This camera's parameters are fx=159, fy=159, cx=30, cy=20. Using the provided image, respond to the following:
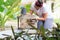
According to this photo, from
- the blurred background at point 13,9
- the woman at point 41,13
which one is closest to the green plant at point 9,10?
the blurred background at point 13,9

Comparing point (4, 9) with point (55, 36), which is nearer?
point (55, 36)

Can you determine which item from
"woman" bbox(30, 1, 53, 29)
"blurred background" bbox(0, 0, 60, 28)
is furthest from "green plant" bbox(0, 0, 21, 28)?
"woman" bbox(30, 1, 53, 29)

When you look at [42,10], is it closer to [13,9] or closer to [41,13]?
[41,13]

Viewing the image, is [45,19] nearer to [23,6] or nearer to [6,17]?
[23,6]

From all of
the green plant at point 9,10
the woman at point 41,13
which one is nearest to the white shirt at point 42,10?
the woman at point 41,13

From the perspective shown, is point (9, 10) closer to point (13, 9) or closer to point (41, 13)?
point (13, 9)

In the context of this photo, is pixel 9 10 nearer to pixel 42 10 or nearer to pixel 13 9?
pixel 13 9

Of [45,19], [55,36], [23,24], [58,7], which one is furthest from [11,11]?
[55,36]

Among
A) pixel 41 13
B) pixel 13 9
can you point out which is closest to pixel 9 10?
pixel 13 9

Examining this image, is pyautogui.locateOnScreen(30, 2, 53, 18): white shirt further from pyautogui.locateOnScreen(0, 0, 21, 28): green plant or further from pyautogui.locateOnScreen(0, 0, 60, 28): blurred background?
pyautogui.locateOnScreen(0, 0, 21, 28): green plant

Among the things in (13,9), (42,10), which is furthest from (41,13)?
(13,9)

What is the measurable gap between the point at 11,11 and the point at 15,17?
0.09 metres

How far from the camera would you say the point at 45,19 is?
82.2 inches

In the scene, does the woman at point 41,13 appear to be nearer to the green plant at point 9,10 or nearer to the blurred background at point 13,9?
the blurred background at point 13,9
